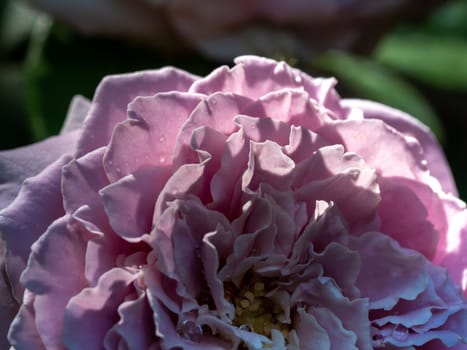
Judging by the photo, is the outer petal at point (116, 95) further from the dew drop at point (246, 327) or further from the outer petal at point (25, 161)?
the dew drop at point (246, 327)

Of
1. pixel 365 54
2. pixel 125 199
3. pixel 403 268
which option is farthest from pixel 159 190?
pixel 365 54

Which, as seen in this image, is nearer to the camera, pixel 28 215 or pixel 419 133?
pixel 28 215

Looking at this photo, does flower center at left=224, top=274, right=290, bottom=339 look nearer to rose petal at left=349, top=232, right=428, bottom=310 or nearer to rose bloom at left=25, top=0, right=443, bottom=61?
rose petal at left=349, top=232, right=428, bottom=310

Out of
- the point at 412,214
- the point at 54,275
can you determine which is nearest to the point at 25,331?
the point at 54,275

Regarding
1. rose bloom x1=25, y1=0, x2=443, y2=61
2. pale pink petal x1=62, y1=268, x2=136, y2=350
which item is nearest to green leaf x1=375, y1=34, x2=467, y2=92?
→ rose bloom x1=25, y1=0, x2=443, y2=61

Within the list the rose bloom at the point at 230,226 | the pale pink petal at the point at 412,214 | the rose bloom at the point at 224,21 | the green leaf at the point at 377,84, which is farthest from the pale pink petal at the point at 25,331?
the green leaf at the point at 377,84

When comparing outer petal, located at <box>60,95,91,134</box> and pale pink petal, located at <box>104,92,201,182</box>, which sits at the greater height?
pale pink petal, located at <box>104,92,201,182</box>

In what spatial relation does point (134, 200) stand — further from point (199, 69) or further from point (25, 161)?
point (199, 69)
